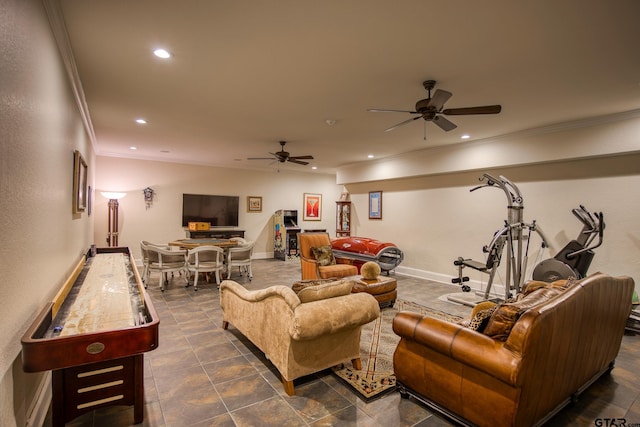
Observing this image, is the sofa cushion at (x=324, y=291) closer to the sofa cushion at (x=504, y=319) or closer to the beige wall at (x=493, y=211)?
the sofa cushion at (x=504, y=319)

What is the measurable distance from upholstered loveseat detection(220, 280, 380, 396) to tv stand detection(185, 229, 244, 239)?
552 centimetres

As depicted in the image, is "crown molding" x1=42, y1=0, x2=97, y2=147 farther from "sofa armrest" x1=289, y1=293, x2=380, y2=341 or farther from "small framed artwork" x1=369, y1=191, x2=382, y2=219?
"small framed artwork" x1=369, y1=191, x2=382, y2=219

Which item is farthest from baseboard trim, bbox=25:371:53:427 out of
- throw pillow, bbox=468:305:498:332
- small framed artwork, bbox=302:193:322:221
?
small framed artwork, bbox=302:193:322:221

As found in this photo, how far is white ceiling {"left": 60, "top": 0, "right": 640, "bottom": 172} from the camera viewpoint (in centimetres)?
212

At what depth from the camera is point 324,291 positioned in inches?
99.8

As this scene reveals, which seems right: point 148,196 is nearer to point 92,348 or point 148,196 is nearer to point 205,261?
point 205,261

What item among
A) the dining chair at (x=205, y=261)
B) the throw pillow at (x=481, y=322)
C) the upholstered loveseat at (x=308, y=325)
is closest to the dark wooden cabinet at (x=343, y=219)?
the dining chair at (x=205, y=261)

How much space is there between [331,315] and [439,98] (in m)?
2.25

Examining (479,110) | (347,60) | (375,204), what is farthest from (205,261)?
(479,110)

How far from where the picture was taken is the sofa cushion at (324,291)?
2.45 metres

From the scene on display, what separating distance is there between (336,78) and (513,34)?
1522mm

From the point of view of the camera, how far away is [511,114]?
4168mm

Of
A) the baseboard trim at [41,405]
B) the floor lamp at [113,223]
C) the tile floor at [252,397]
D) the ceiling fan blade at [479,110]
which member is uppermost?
the ceiling fan blade at [479,110]

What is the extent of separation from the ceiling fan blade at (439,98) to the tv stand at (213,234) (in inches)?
251
